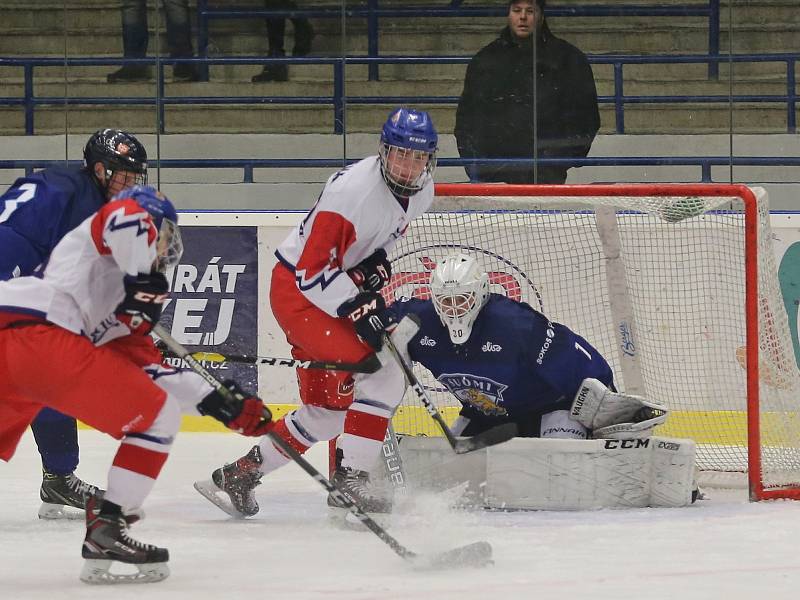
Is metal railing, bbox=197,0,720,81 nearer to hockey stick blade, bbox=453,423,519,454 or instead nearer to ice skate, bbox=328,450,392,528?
hockey stick blade, bbox=453,423,519,454

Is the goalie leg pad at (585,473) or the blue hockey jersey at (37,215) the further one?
the goalie leg pad at (585,473)

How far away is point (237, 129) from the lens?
232 inches

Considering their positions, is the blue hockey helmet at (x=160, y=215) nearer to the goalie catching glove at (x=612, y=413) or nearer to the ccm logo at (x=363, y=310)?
the ccm logo at (x=363, y=310)

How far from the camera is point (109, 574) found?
3.00 metres

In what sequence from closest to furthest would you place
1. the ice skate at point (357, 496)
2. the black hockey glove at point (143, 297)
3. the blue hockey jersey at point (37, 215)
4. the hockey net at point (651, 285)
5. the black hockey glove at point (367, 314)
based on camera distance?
the black hockey glove at point (143, 297)
the blue hockey jersey at point (37, 215)
the black hockey glove at point (367, 314)
the ice skate at point (357, 496)
the hockey net at point (651, 285)

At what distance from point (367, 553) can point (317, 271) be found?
0.74 meters

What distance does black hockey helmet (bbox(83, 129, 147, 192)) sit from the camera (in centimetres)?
366

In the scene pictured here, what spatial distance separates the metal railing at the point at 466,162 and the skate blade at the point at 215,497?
2044mm

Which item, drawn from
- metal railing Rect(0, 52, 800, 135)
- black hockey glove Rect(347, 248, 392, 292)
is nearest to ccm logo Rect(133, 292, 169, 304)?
black hockey glove Rect(347, 248, 392, 292)

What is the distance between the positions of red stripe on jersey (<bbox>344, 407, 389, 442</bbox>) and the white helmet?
350 mm

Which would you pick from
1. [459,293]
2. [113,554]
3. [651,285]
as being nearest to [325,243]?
[459,293]

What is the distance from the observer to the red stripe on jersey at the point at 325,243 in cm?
367

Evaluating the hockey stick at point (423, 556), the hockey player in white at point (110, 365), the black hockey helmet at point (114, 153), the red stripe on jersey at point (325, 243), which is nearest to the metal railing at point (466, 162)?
the red stripe on jersey at point (325, 243)

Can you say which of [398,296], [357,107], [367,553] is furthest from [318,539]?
[357,107]
